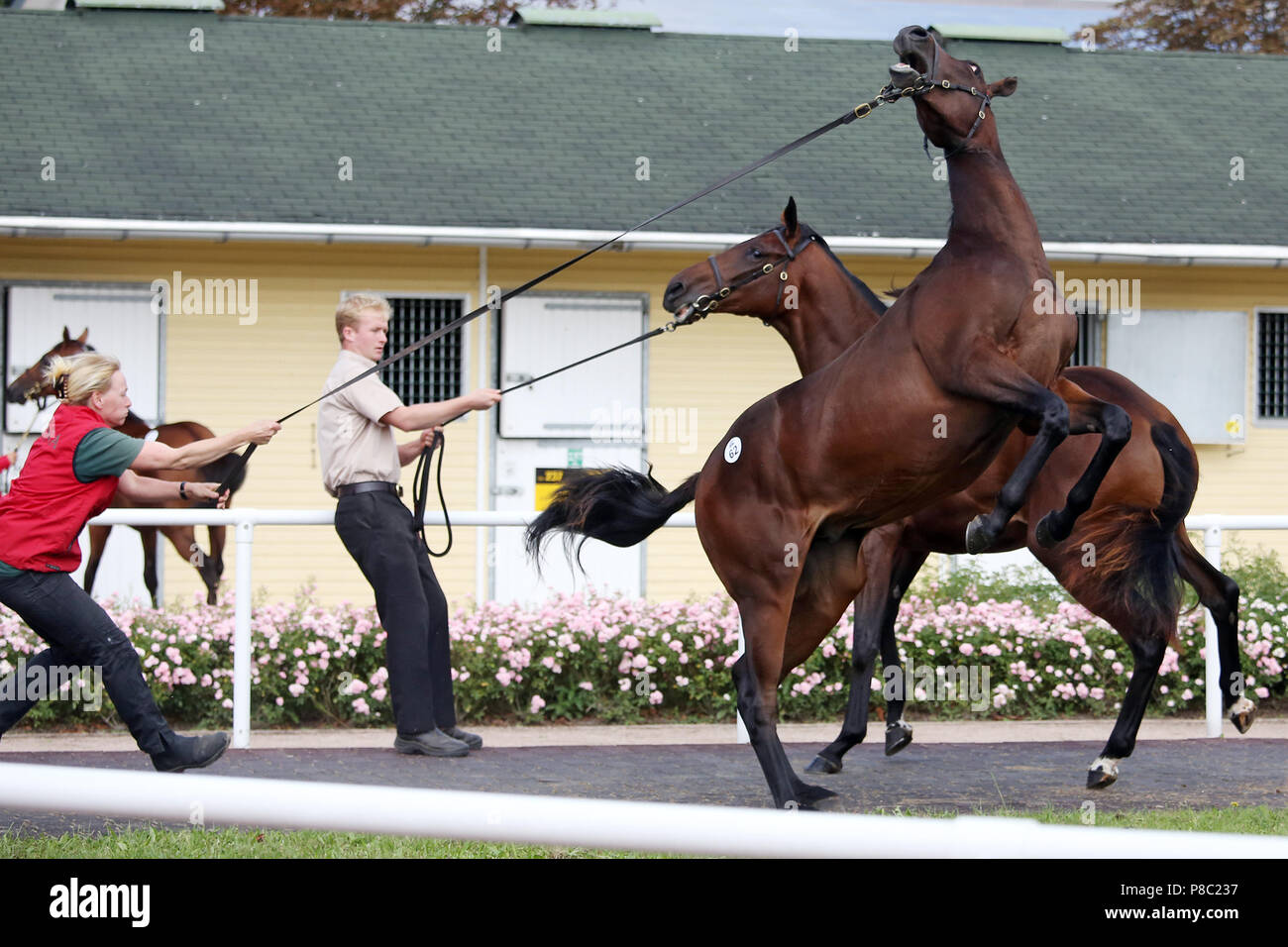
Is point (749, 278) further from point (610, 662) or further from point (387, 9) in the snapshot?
point (387, 9)

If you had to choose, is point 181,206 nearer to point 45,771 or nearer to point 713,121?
point 713,121

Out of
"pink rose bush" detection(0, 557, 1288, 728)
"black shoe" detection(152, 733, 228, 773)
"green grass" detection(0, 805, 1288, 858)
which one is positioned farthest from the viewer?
"pink rose bush" detection(0, 557, 1288, 728)

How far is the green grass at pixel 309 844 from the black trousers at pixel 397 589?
5.93ft

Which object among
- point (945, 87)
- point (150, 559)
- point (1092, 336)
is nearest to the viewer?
point (945, 87)

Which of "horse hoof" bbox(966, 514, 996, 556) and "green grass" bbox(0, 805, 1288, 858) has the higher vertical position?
"horse hoof" bbox(966, 514, 996, 556)

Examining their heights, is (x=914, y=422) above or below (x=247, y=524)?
above

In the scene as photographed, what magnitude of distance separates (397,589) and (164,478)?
16.6 feet

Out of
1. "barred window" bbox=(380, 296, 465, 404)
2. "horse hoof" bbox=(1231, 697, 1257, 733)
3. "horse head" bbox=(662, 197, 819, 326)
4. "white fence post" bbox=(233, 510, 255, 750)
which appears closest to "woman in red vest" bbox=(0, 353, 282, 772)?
"white fence post" bbox=(233, 510, 255, 750)

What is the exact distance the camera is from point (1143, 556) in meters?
6.39

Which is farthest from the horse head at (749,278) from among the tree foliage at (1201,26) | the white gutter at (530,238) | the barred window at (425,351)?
the tree foliage at (1201,26)

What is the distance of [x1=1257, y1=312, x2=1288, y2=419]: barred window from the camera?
44.0ft

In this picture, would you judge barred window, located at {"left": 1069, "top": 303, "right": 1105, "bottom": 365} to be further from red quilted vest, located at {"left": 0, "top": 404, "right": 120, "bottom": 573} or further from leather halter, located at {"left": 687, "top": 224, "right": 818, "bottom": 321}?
red quilted vest, located at {"left": 0, "top": 404, "right": 120, "bottom": 573}

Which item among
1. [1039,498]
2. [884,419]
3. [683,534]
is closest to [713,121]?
[683,534]

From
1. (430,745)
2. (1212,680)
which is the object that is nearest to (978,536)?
(430,745)
